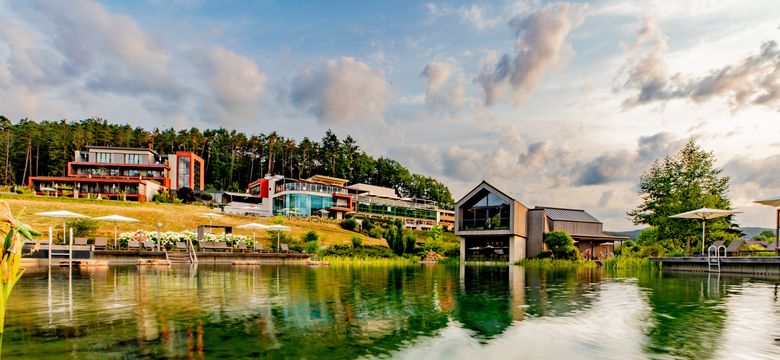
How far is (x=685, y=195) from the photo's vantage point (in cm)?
3766

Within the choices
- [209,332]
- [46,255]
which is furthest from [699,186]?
[46,255]

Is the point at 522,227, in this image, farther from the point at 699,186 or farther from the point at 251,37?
the point at 251,37

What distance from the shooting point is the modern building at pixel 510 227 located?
42.4 metres

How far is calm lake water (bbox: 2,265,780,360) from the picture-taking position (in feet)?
25.6

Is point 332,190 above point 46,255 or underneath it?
above

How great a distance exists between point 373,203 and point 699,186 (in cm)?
5981

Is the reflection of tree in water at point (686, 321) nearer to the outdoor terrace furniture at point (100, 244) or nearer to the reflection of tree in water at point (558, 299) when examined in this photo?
the reflection of tree in water at point (558, 299)

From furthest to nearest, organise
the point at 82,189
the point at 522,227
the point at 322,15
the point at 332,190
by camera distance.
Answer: the point at 332,190 < the point at 82,189 < the point at 522,227 < the point at 322,15

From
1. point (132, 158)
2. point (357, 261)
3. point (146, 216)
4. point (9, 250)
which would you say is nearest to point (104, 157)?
point (132, 158)

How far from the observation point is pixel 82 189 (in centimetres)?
7012

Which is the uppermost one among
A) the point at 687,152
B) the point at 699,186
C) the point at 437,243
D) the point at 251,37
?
the point at 251,37

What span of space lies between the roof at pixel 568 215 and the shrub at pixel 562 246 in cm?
381

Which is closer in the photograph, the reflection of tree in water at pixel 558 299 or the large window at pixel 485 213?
the reflection of tree in water at pixel 558 299

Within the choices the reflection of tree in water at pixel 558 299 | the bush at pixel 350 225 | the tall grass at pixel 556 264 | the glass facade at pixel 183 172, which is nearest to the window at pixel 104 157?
the glass facade at pixel 183 172
